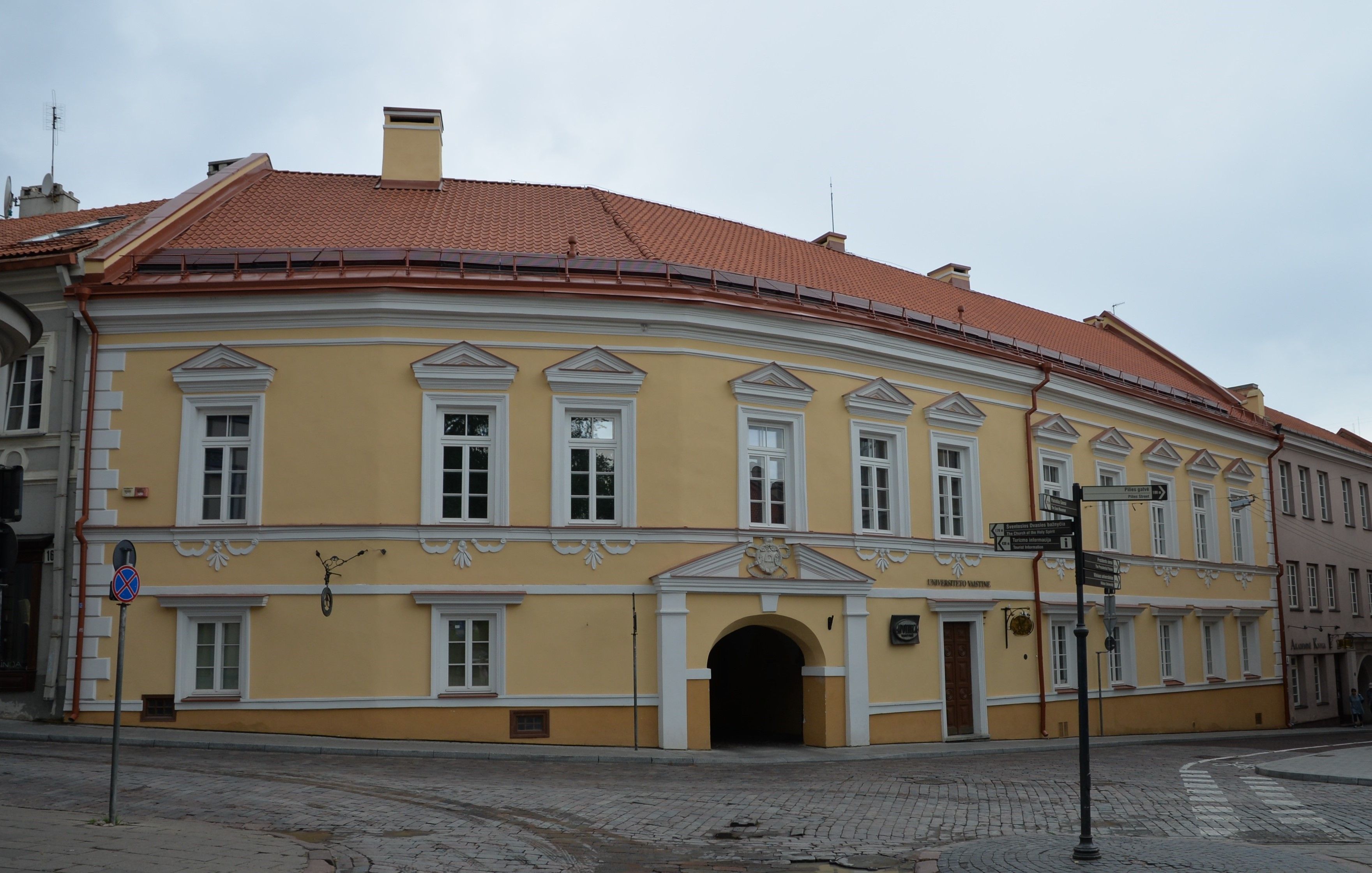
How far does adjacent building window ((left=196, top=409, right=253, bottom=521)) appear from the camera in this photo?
19812 mm

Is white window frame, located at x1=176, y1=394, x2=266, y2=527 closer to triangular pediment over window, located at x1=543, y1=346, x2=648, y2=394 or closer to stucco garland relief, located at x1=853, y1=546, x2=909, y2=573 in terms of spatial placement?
triangular pediment over window, located at x1=543, y1=346, x2=648, y2=394

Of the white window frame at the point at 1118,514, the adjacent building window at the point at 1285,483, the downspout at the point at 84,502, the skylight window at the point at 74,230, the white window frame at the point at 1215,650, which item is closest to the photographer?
the downspout at the point at 84,502

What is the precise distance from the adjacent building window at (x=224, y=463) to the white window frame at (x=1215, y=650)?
24409mm

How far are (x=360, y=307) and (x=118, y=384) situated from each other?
13.9ft

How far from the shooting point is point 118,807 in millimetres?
11867

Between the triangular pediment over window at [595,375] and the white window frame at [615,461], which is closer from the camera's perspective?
the white window frame at [615,461]

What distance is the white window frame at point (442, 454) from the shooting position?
19.6m

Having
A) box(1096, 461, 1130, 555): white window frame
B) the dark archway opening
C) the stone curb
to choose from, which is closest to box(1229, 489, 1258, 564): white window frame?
box(1096, 461, 1130, 555): white window frame

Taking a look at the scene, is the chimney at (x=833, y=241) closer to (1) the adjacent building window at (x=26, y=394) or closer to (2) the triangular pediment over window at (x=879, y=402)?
(2) the triangular pediment over window at (x=879, y=402)

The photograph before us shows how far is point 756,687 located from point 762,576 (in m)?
5.53

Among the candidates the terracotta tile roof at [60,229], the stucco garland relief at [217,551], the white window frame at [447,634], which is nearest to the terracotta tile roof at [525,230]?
the terracotta tile roof at [60,229]

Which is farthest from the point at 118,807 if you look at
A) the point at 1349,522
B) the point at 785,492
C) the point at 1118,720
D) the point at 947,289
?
the point at 1349,522

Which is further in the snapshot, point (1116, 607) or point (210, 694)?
point (1116, 607)

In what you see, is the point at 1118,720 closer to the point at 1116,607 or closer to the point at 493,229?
the point at 1116,607
